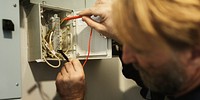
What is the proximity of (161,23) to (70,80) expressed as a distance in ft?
1.99

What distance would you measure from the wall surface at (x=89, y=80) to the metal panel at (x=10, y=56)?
0.24 meters

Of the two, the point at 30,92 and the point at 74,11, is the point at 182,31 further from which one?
the point at 30,92

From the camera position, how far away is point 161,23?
592 millimetres

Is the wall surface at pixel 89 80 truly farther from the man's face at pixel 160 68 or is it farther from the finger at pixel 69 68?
the man's face at pixel 160 68

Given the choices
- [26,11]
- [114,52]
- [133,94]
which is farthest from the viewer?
[133,94]

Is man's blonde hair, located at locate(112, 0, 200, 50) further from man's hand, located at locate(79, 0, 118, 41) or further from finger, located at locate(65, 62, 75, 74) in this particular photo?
finger, located at locate(65, 62, 75, 74)

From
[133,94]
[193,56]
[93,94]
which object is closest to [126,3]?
[193,56]

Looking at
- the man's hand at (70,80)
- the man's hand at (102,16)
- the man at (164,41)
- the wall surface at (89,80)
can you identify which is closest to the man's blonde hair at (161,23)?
the man at (164,41)

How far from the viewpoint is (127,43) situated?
2.11 ft

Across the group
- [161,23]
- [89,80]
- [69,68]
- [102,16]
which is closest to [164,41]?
[161,23]

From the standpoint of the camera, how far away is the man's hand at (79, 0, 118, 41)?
1.02 m

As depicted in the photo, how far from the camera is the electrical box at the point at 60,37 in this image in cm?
107

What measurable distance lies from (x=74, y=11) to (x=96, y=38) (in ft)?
0.51

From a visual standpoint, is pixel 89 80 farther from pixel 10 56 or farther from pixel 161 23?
pixel 161 23
